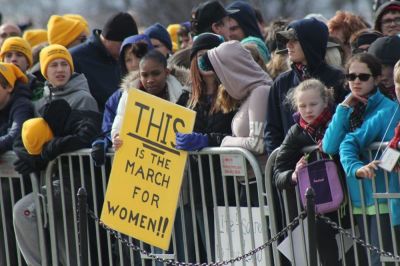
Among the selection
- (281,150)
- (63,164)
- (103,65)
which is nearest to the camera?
(281,150)

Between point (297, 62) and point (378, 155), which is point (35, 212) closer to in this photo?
point (297, 62)

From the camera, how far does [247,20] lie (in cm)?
1177

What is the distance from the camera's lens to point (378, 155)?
8.01 meters

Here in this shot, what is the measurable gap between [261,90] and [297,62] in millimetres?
382

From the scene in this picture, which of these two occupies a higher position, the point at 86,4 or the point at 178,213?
the point at 86,4

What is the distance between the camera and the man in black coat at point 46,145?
9.87 metres

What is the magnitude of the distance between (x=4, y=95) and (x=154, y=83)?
161cm

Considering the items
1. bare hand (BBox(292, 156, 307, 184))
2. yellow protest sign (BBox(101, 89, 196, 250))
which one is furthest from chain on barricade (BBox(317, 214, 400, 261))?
yellow protest sign (BBox(101, 89, 196, 250))

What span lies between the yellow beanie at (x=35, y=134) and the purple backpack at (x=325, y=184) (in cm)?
268

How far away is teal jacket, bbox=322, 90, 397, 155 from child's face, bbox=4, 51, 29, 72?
4.26 m

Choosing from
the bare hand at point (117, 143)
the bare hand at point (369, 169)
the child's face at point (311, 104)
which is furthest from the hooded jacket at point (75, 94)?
the bare hand at point (369, 169)

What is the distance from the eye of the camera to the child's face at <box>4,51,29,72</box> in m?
11.4

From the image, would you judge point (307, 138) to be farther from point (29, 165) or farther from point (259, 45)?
point (29, 165)

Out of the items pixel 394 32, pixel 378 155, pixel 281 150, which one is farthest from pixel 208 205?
pixel 394 32
